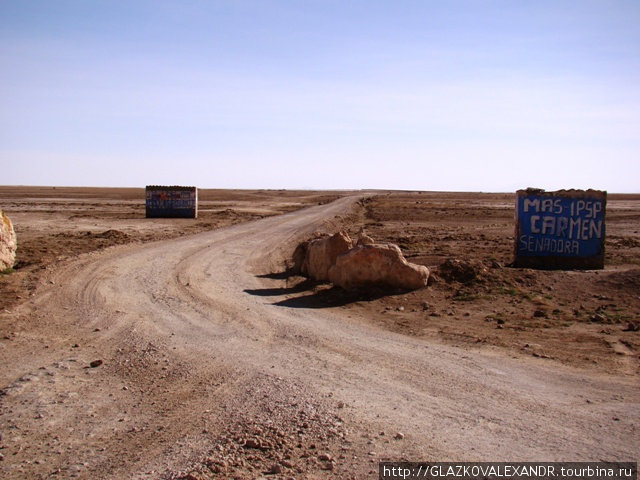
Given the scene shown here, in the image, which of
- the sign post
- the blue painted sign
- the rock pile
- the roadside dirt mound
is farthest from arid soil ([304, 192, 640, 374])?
the sign post

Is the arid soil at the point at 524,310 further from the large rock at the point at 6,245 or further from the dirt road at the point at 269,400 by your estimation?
the large rock at the point at 6,245

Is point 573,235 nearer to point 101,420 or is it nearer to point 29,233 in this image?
point 101,420

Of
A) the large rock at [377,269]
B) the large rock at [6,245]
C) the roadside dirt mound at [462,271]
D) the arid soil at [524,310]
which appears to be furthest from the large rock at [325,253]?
the large rock at [6,245]

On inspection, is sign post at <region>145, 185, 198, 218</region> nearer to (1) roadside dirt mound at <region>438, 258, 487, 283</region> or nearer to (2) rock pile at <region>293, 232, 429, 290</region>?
(2) rock pile at <region>293, 232, 429, 290</region>

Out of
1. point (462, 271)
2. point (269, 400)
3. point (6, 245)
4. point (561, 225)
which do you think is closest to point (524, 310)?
point (462, 271)

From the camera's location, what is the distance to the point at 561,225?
1795 cm

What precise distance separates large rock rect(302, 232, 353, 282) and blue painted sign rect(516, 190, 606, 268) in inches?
239

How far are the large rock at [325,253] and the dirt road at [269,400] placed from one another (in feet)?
11.3

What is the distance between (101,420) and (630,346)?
815 cm

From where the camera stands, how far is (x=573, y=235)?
17812 millimetres

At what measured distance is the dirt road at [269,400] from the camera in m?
5.58

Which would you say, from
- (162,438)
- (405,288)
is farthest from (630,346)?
(162,438)

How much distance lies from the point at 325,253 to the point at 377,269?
6.20 ft

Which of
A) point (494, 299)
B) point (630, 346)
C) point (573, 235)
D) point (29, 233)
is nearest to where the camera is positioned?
point (630, 346)
